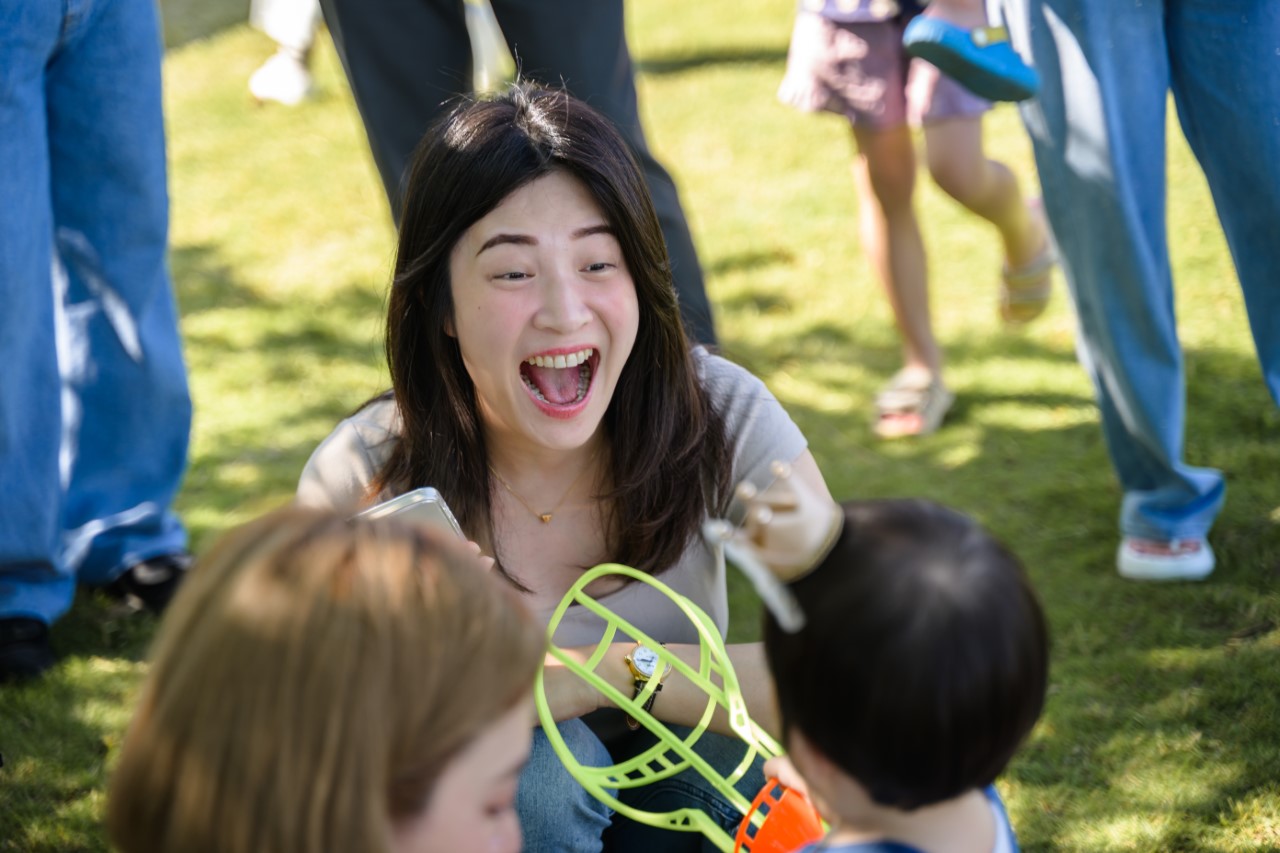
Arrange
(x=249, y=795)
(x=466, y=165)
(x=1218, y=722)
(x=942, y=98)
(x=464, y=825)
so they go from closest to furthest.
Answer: (x=249, y=795) < (x=464, y=825) < (x=466, y=165) < (x=1218, y=722) < (x=942, y=98)

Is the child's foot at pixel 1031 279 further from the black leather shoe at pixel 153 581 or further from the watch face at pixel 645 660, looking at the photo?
the black leather shoe at pixel 153 581

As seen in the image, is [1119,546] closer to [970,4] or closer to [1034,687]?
[970,4]

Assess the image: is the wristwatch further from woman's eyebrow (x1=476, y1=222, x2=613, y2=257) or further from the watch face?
woman's eyebrow (x1=476, y1=222, x2=613, y2=257)

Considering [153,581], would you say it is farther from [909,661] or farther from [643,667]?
[909,661]

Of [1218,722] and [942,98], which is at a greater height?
[942,98]

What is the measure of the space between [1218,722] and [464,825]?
1.73 m

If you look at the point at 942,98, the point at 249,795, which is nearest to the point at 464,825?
the point at 249,795

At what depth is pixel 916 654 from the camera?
1.31 m

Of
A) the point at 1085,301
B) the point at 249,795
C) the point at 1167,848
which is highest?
the point at 249,795

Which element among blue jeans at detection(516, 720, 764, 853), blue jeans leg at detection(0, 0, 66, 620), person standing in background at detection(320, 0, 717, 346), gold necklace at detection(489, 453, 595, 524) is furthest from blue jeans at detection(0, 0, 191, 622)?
blue jeans at detection(516, 720, 764, 853)

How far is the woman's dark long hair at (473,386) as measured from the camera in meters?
2.10

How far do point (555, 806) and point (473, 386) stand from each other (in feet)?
2.27

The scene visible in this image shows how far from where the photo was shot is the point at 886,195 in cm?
374

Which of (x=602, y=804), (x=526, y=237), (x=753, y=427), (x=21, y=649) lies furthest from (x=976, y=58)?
(x=21, y=649)
